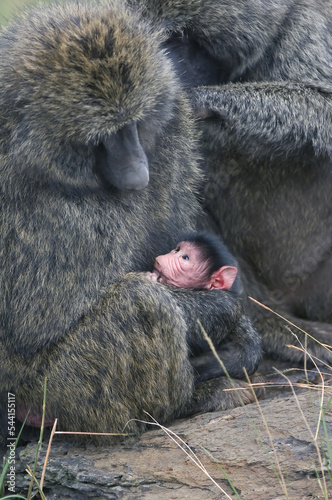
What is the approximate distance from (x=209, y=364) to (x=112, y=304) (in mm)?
593

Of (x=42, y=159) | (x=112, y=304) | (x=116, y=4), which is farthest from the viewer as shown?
(x=116, y=4)

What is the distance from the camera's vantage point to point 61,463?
308cm

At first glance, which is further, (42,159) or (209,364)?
(209,364)

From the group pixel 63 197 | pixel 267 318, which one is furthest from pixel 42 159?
pixel 267 318

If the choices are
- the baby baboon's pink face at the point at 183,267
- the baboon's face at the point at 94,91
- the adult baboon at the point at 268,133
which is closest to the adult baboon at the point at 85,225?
the baboon's face at the point at 94,91

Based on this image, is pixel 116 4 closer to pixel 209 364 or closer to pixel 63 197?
pixel 63 197

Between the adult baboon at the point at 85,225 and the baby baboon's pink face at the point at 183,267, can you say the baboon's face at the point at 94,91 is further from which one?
the baby baboon's pink face at the point at 183,267

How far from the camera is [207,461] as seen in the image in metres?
2.93

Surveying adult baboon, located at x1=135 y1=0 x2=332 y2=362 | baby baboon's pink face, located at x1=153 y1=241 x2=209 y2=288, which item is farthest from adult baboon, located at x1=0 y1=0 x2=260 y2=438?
adult baboon, located at x1=135 y1=0 x2=332 y2=362

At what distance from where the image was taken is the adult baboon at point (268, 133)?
3729 mm

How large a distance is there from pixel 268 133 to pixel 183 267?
34.9 inches

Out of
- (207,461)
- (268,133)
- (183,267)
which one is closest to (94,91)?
(183,267)

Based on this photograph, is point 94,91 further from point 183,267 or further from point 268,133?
point 268,133

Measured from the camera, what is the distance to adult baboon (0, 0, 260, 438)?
2797 millimetres
